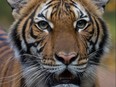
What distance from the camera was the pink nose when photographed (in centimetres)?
462

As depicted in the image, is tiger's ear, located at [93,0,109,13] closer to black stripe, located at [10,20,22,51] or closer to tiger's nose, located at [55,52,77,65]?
black stripe, located at [10,20,22,51]

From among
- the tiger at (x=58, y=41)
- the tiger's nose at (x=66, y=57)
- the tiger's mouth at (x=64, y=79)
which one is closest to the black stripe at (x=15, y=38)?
the tiger at (x=58, y=41)

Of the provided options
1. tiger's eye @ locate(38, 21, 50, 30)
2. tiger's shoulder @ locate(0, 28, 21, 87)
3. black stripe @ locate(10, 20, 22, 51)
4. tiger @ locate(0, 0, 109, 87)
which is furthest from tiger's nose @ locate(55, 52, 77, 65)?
tiger's shoulder @ locate(0, 28, 21, 87)

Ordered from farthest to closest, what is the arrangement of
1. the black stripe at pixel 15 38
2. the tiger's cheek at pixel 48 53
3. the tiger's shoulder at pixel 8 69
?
the tiger's shoulder at pixel 8 69, the black stripe at pixel 15 38, the tiger's cheek at pixel 48 53

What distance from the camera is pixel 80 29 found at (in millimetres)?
4973

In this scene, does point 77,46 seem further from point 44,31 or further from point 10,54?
point 10,54

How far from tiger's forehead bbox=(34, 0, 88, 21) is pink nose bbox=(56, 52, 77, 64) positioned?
0.37 metres

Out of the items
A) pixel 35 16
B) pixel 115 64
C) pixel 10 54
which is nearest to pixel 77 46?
pixel 35 16

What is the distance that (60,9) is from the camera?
499 cm

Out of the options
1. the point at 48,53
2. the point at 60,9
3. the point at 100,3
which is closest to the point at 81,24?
the point at 60,9

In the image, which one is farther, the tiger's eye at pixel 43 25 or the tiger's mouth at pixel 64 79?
the tiger's eye at pixel 43 25

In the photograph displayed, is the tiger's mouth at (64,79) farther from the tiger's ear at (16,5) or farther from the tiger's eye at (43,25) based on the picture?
the tiger's ear at (16,5)

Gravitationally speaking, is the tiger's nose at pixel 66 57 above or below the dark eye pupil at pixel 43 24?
below

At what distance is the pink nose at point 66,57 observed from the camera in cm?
462
